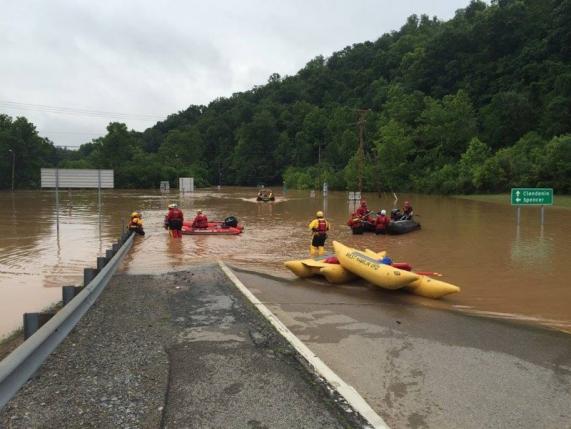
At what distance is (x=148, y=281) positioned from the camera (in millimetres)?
9625

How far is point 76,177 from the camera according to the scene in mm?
20281

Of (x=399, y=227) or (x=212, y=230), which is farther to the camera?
(x=399, y=227)

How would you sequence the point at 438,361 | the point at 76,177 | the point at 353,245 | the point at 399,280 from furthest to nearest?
the point at 76,177, the point at 353,245, the point at 399,280, the point at 438,361

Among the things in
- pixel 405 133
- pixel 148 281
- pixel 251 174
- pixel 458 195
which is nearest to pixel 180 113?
pixel 251 174

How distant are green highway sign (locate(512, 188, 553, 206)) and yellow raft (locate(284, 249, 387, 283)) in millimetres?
12698

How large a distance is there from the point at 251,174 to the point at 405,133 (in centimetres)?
5857

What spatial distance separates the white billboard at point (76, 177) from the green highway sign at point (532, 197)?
16395mm

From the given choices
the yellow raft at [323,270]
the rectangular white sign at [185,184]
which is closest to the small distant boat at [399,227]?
the yellow raft at [323,270]

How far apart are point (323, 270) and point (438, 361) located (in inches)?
205

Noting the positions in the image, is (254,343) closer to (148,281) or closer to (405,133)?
(148,281)

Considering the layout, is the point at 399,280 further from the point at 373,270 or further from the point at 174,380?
the point at 174,380

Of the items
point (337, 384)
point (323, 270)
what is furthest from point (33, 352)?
point (323, 270)

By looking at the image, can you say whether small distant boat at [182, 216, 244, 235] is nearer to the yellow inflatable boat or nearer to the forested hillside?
the yellow inflatable boat

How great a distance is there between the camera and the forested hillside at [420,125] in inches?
2507
